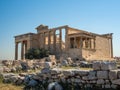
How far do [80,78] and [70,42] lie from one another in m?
36.2

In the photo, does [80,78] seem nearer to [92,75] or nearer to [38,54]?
[92,75]

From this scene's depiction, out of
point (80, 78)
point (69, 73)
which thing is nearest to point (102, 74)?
point (80, 78)

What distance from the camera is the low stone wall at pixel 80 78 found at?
8.49 m

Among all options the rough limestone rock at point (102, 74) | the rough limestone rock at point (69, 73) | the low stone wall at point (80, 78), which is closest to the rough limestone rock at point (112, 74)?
the low stone wall at point (80, 78)

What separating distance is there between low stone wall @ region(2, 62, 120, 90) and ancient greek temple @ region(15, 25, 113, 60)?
30.7 meters

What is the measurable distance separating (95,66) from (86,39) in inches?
1506

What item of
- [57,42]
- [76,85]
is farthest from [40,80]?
[57,42]

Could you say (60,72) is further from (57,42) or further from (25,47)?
(25,47)

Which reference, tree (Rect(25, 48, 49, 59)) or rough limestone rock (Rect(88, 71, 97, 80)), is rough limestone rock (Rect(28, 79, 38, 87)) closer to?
rough limestone rock (Rect(88, 71, 97, 80))

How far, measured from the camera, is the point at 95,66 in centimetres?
906

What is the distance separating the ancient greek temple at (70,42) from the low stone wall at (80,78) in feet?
101

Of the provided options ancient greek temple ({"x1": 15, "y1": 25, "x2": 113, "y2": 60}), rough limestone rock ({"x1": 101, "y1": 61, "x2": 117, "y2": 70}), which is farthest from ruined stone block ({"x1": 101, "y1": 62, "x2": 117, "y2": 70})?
ancient greek temple ({"x1": 15, "y1": 25, "x2": 113, "y2": 60})

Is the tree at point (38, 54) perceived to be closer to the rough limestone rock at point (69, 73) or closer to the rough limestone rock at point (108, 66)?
the rough limestone rock at point (69, 73)

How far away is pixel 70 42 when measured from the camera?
45.7 meters
